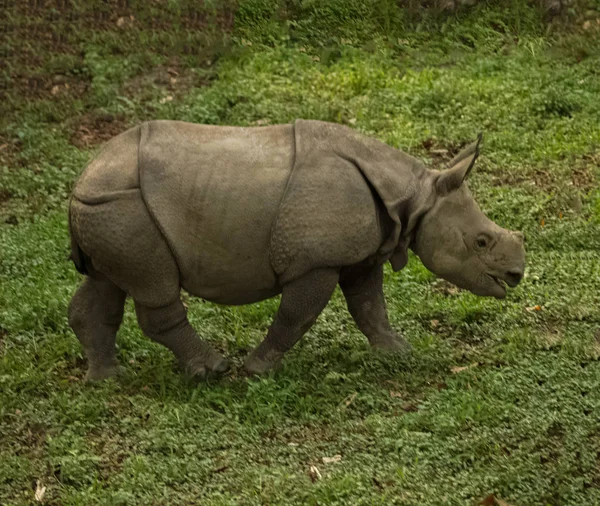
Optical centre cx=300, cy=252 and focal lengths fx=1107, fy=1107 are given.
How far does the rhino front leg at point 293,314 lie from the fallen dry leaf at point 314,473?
4.05 feet

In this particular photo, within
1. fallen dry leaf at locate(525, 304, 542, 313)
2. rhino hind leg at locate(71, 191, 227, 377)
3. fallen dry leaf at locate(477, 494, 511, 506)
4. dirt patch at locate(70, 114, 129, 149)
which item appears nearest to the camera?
fallen dry leaf at locate(477, 494, 511, 506)

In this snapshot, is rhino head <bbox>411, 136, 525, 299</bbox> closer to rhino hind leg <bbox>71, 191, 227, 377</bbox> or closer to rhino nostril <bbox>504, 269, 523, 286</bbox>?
rhino nostril <bbox>504, 269, 523, 286</bbox>

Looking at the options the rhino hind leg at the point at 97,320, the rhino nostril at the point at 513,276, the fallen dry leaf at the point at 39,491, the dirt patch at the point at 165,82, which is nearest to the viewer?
the fallen dry leaf at the point at 39,491

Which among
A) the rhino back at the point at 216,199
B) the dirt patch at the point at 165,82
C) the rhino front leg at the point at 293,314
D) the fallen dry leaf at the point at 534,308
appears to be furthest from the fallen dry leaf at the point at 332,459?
the dirt patch at the point at 165,82

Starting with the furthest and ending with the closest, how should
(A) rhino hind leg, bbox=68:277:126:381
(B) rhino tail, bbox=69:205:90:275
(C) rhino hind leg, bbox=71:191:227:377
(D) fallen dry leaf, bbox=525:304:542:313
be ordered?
(D) fallen dry leaf, bbox=525:304:542:313, (A) rhino hind leg, bbox=68:277:126:381, (B) rhino tail, bbox=69:205:90:275, (C) rhino hind leg, bbox=71:191:227:377

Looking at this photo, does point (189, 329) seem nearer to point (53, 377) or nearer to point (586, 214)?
point (53, 377)

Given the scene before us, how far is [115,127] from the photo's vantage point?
13055mm

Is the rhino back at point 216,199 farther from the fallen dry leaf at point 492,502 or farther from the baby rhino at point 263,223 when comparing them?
the fallen dry leaf at point 492,502

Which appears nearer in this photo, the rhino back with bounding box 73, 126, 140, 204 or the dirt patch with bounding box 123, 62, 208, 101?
the rhino back with bounding box 73, 126, 140, 204

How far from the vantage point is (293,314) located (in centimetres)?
745

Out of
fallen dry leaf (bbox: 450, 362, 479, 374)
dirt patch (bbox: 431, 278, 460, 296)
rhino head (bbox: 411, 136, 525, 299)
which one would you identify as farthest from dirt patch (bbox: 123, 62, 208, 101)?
fallen dry leaf (bbox: 450, 362, 479, 374)

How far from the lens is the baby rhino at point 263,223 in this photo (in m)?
7.18

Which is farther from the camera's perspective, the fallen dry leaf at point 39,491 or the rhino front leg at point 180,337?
the rhino front leg at point 180,337

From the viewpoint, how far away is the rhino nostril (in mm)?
7586
